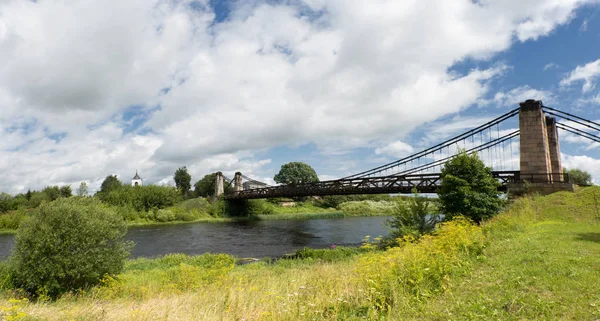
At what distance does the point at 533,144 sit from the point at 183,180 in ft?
314

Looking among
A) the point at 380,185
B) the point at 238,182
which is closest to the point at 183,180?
the point at 238,182

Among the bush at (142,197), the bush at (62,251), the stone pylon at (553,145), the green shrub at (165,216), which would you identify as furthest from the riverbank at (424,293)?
the bush at (142,197)

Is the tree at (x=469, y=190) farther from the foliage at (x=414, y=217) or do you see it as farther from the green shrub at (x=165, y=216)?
the green shrub at (x=165, y=216)

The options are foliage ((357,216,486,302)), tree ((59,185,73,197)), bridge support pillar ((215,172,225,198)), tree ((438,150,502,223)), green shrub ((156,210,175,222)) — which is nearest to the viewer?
foliage ((357,216,486,302))

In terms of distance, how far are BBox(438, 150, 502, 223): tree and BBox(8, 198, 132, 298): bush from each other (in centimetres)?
1862

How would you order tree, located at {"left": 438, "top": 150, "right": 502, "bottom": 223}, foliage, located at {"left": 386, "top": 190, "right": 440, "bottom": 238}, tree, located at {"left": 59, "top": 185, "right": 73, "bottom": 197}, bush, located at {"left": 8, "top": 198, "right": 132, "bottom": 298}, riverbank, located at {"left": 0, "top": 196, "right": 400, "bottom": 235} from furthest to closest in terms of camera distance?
tree, located at {"left": 59, "top": 185, "right": 73, "bottom": 197}, riverbank, located at {"left": 0, "top": 196, "right": 400, "bottom": 235}, tree, located at {"left": 438, "top": 150, "right": 502, "bottom": 223}, foliage, located at {"left": 386, "top": 190, "right": 440, "bottom": 238}, bush, located at {"left": 8, "top": 198, "right": 132, "bottom": 298}

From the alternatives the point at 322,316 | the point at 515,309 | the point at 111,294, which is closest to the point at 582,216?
the point at 515,309

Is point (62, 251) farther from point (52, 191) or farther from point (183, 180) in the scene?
point (183, 180)

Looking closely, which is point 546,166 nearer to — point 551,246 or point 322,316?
point 551,246

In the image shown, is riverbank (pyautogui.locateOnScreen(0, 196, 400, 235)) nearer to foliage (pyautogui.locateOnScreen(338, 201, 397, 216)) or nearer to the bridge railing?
foliage (pyautogui.locateOnScreen(338, 201, 397, 216))

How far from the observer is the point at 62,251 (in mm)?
12258

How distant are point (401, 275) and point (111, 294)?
30.7 feet

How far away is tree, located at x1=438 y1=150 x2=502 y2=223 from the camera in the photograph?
2080 cm

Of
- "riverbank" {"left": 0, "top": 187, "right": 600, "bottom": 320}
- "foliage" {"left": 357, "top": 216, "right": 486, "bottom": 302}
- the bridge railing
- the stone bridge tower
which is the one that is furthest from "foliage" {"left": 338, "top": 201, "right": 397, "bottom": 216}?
"foliage" {"left": 357, "top": 216, "right": 486, "bottom": 302}
